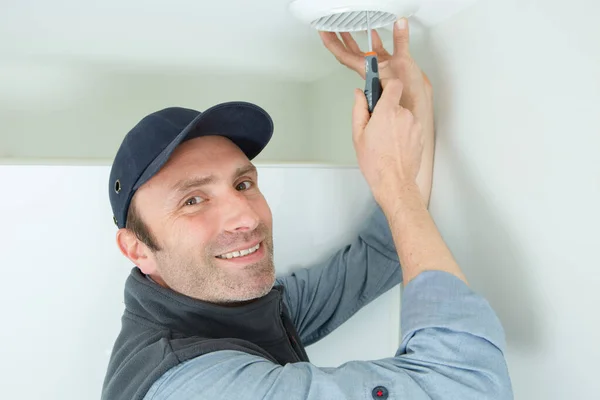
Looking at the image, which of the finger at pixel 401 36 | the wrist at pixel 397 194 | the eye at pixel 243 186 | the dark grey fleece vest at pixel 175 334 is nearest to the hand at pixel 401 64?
the finger at pixel 401 36

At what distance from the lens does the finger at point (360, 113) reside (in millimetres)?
927

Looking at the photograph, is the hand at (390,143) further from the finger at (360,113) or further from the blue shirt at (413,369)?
the blue shirt at (413,369)

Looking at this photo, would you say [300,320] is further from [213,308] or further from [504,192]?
[504,192]

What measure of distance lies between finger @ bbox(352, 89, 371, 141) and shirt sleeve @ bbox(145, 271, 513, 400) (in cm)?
31

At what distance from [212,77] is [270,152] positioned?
26 centimetres

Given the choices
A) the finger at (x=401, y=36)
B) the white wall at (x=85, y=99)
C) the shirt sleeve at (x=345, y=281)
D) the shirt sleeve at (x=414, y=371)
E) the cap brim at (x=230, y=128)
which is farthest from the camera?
the white wall at (x=85, y=99)

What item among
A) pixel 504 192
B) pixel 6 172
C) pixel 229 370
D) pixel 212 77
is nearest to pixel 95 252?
pixel 6 172

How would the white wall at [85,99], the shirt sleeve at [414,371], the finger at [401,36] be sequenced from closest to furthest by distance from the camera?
1. the shirt sleeve at [414,371]
2. the finger at [401,36]
3. the white wall at [85,99]

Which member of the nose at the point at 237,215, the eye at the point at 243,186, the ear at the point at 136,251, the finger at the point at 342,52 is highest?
the finger at the point at 342,52

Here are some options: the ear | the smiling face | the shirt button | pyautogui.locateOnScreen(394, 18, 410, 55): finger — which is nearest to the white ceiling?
pyautogui.locateOnScreen(394, 18, 410, 55): finger

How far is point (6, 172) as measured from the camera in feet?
3.02

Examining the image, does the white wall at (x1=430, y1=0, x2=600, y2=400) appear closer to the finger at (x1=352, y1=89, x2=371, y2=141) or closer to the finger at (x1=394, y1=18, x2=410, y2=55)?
the finger at (x1=394, y1=18, x2=410, y2=55)

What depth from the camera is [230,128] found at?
0.99 meters

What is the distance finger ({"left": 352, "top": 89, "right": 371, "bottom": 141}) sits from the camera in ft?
3.04
